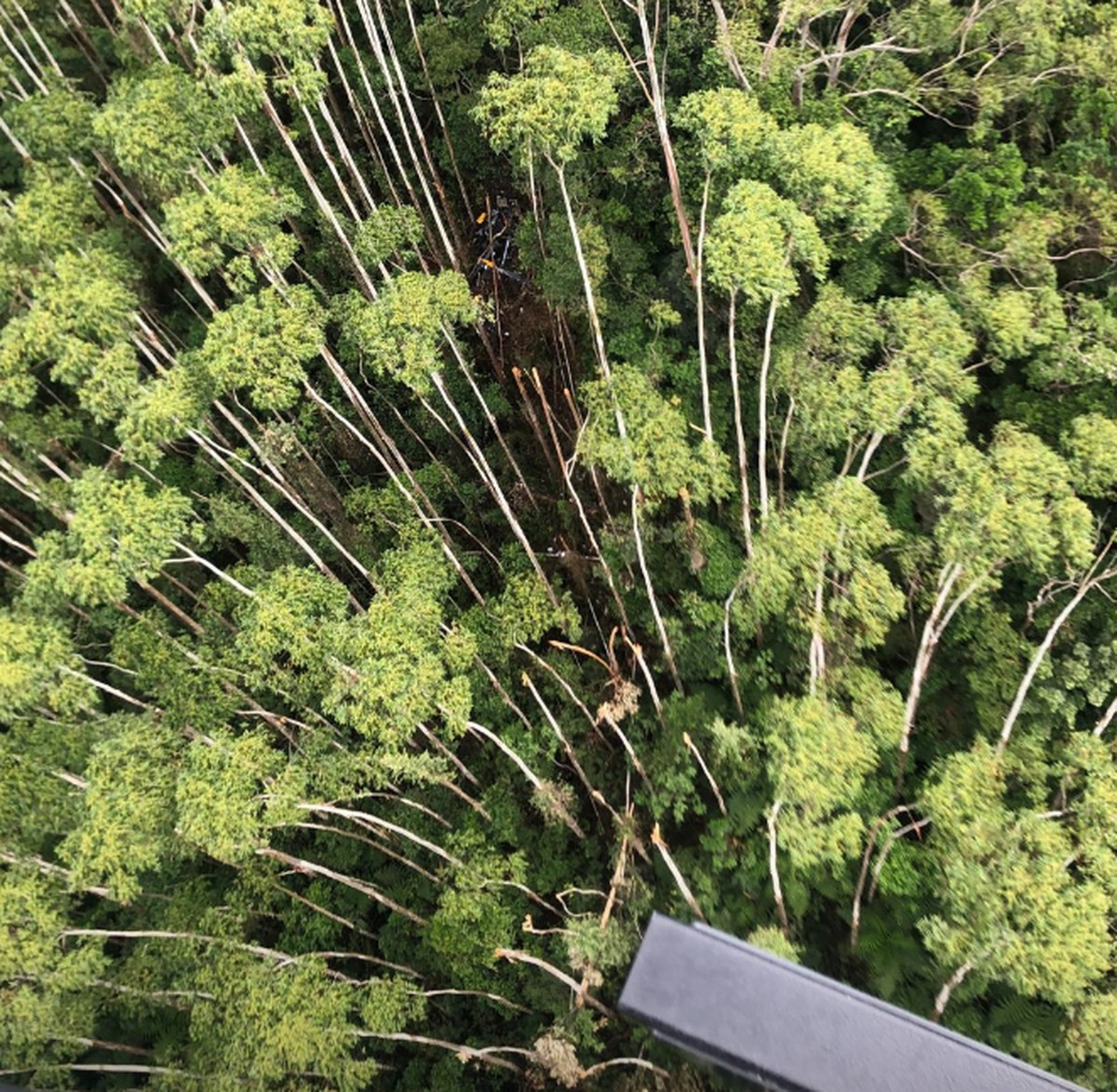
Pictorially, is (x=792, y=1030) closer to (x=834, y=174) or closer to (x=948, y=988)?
(x=948, y=988)

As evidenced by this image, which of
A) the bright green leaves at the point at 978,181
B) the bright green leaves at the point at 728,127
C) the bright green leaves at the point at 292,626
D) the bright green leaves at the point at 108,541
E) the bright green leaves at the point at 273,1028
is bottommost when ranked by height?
the bright green leaves at the point at 273,1028

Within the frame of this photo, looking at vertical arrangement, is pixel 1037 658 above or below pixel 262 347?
below

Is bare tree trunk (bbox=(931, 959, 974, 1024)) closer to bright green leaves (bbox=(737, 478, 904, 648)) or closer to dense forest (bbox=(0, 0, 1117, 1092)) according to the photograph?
dense forest (bbox=(0, 0, 1117, 1092))

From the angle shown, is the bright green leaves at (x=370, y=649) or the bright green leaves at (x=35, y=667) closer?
the bright green leaves at (x=370, y=649)

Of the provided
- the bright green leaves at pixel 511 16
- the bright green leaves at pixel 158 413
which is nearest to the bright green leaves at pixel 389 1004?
the bright green leaves at pixel 158 413

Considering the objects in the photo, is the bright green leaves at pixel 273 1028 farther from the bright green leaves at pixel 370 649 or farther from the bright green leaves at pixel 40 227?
the bright green leaves at pixel 40 227

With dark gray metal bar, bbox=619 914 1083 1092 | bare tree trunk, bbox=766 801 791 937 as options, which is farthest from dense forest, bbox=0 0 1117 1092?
dark gray metal bar, bbox=619 914 1083 1092

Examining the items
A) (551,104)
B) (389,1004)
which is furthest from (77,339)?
(389,1004)
